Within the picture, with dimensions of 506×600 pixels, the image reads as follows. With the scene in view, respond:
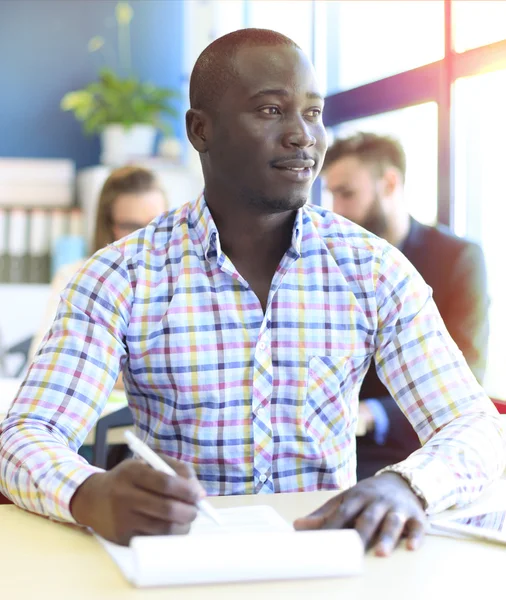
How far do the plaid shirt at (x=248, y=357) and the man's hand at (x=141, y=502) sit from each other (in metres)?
0.28

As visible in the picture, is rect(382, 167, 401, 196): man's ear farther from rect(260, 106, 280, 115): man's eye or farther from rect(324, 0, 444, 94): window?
rect(260, 106, 280, 115): man's eye

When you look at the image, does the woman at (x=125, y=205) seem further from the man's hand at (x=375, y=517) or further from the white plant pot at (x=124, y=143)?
the man's hand at (x=375, y=517)

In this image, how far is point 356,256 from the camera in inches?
58.7

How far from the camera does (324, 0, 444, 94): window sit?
294 centimetres

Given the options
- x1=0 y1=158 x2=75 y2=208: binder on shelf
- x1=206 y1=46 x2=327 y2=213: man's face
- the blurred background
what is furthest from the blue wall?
x1=206 y1=46 x2=327 y2=213: man's face

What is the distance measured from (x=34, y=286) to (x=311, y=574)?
4562mm

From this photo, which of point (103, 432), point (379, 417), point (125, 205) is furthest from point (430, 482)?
point (125, 205)

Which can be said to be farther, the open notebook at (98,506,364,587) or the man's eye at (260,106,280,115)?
the man's eye at (260,106,280,115)

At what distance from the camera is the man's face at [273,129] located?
1388 mm

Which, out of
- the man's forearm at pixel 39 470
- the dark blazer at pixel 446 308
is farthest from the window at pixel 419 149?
the man's forearm at pixel 39 470

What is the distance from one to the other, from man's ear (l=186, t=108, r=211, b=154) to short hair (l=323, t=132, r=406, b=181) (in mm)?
1348

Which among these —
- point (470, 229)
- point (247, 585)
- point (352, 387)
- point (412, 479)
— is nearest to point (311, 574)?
point (247, 585)

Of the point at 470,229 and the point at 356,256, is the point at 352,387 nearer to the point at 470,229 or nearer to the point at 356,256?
the point at 356,256

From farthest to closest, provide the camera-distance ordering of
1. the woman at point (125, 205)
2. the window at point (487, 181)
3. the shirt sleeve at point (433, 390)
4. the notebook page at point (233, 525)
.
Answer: the woman at point (125, 205) → the window at point (487, 181) → the shirt sleeve at point (433, 390) → the notebook page at point (233, 525)
